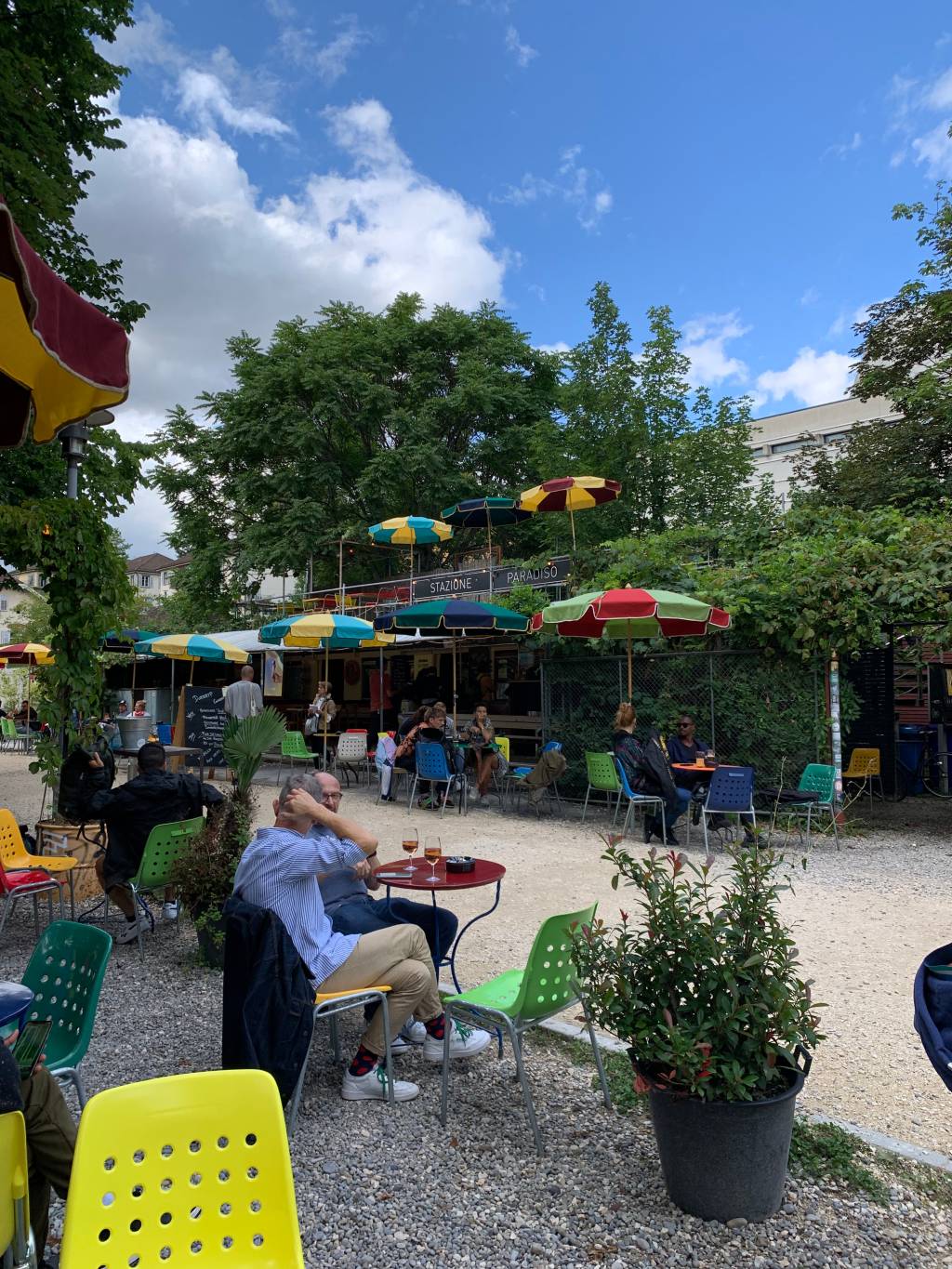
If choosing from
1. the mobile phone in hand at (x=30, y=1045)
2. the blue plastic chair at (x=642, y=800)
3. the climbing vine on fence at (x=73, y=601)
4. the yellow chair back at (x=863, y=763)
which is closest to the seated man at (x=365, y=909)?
the mobile phone in hand at (x=30, y=1045)

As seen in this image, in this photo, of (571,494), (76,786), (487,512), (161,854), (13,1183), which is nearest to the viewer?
(13,1183)

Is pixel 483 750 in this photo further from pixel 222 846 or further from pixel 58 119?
pixel 58 119

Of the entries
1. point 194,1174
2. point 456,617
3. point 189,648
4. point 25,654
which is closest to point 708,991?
point 194,1174

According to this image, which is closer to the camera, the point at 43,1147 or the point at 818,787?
the point at 43,1147

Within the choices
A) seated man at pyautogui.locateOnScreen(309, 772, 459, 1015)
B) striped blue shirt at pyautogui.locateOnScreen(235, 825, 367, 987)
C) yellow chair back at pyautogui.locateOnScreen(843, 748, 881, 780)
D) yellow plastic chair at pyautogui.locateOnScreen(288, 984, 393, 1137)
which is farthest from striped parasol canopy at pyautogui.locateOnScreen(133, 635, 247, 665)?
yellow plastic chair at pyautogui.locateOnScreen(288, 984, 393, 1137)

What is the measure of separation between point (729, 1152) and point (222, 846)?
3453 millimetres

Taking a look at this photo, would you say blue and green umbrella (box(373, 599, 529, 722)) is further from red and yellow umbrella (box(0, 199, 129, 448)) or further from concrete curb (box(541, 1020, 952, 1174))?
concrete curb (box(541, 1020, 952, 1174))

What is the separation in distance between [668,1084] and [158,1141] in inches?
61.4

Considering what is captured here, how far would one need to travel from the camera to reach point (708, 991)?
2.59 m

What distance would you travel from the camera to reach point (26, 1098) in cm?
215

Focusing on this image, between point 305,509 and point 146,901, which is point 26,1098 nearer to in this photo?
point 146,901

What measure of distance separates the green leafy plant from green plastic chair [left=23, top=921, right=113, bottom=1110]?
66.0 inches

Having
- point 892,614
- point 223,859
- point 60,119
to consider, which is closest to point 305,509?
point 60,119

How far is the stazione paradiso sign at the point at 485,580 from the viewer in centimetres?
1522
